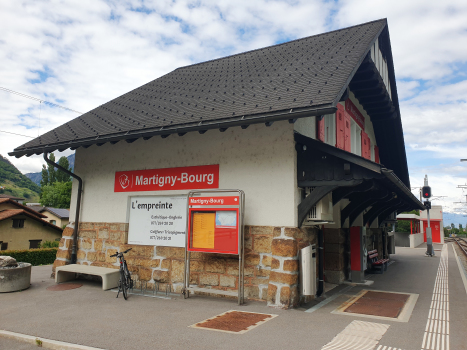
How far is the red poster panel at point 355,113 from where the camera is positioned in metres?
11.2

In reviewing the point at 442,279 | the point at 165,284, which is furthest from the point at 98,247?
the point at 442,279

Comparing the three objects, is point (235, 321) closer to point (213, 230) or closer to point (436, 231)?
point (213, 230)

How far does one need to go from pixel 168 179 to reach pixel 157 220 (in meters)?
0.97

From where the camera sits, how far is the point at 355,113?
1211cm

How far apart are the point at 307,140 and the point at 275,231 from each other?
181 cm

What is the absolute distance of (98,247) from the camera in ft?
30.2

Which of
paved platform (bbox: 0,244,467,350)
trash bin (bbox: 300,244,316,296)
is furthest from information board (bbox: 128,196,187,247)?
trash bin (bbox: 300,244,316,296)

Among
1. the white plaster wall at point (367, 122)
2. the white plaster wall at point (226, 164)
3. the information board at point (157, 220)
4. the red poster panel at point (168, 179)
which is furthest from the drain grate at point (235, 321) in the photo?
the white plaster wall at point (367, 122)

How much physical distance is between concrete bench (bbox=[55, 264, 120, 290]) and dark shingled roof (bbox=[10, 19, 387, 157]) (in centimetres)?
289

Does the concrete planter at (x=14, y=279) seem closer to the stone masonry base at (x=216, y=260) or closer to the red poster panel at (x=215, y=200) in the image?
the stone masonry base at (x=216, y=260)

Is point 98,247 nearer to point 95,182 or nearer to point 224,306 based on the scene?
point 95,182

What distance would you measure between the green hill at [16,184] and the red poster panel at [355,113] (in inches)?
4375

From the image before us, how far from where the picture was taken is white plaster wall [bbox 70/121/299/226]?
694 centimetres

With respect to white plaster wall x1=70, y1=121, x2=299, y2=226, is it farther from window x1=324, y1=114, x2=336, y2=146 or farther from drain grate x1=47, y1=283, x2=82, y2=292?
window x1=324, y1=114, x2=336, y2=146
